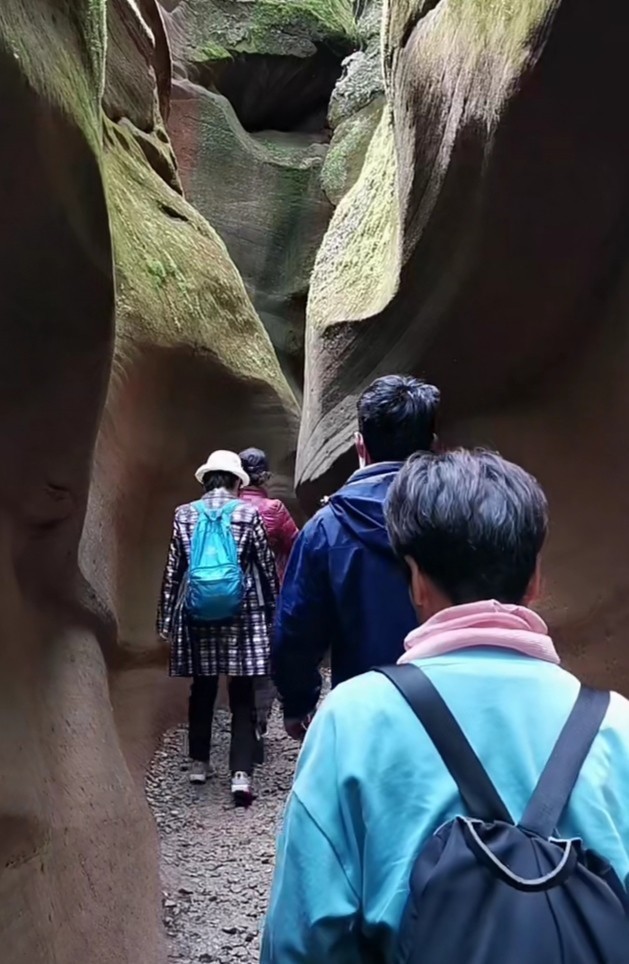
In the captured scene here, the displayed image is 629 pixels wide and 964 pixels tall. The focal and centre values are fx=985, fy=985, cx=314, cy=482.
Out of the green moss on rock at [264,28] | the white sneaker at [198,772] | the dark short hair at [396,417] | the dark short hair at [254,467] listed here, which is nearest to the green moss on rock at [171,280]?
the dark short hair at [254,467]

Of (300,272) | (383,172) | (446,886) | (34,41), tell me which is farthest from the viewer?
(300,272)

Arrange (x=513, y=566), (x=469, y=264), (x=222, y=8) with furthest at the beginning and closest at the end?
(x=222, y=8) < (x=469, y=264) < (x=513, y=566)

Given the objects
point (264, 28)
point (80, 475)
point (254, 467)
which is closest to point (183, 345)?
point (254, 467)

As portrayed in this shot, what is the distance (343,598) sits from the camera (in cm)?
234

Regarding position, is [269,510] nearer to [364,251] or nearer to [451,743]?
[364,251]

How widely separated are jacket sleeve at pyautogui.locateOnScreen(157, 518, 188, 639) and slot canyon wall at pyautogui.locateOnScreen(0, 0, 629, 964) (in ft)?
0.80

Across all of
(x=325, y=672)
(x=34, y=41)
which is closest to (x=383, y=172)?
(x=325, y=672)

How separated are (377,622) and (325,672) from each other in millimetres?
4616

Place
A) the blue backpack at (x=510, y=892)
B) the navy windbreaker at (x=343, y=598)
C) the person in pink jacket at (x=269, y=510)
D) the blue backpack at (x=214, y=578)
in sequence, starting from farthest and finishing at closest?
the person in pink jacket at (x=269, y=510), the blue backpack at (x=214, y=578), the navy windbreaker at (x=343, y=598), the blue backpack at (x=510, y=892)

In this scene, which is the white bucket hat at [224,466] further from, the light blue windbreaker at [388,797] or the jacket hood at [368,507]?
the light blue windbreaker at [388,797]

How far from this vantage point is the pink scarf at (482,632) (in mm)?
1209

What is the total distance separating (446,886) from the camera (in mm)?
1037

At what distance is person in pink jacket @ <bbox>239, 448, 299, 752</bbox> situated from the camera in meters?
4.54

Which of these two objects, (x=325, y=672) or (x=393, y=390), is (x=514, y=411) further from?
(x=325, y=672)
